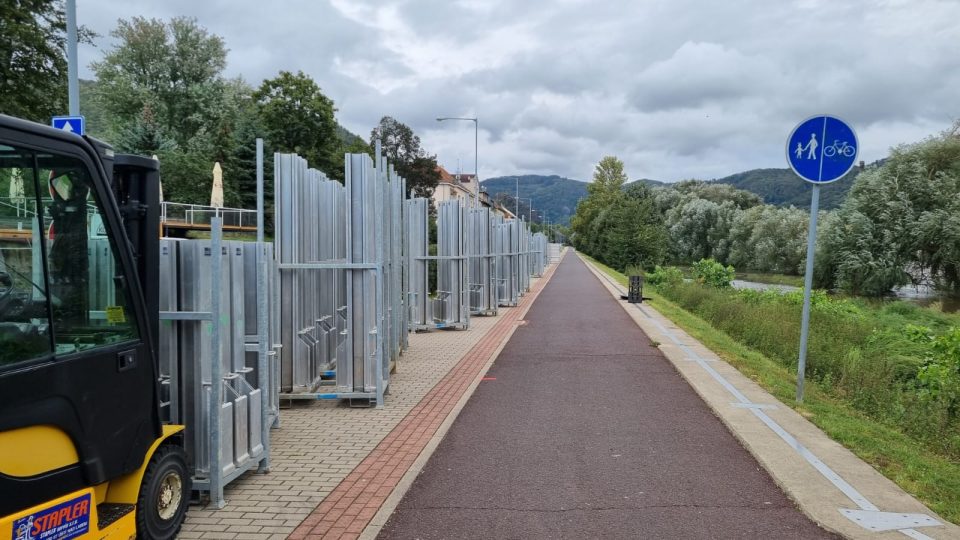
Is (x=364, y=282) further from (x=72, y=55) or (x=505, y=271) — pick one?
(x=505, y=271)

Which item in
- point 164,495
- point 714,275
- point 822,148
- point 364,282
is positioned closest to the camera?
point 164,495

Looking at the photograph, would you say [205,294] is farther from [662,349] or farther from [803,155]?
[662,349]

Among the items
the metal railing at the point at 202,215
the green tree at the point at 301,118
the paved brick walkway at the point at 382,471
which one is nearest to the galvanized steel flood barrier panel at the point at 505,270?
the paved brick walkway at the point at 382,471

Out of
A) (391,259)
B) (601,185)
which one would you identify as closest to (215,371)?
(391,259)

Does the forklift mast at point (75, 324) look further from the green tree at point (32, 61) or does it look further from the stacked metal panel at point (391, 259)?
the green tree at point (32, 61)

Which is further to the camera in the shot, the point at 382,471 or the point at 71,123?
the point at 71,123

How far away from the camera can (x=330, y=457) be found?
615 centimetres

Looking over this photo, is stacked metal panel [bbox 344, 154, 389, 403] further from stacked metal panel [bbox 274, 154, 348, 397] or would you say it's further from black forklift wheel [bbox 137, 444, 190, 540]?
black forklift wheel [bbox 137, 444, 190, 540]

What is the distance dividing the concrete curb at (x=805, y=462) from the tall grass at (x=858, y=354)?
4.62 ft

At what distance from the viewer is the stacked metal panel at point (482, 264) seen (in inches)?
682

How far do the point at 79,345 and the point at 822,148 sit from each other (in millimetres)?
7591

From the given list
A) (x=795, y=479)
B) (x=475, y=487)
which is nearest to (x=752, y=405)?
(x=795, y=479)

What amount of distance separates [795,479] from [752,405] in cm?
276

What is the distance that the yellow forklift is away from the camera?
3.09 m
